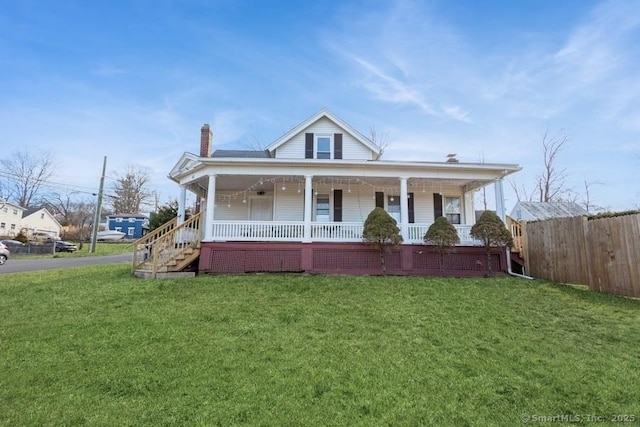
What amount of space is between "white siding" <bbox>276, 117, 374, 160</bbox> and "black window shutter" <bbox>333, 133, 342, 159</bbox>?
13cm

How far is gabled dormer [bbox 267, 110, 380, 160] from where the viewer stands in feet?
47.8

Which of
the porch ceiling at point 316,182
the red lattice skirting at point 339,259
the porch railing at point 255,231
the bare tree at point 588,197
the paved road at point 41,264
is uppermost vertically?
the bare tree at point 588,197

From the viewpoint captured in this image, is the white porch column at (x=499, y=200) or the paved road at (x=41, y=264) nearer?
the white porch column at (x=499, y=200)

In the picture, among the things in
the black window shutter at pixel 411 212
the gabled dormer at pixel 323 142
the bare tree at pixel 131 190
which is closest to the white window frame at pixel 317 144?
the gabled dormer at pixel 323 142

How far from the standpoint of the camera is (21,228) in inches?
1705

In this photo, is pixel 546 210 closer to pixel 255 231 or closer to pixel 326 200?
pixel 326 200

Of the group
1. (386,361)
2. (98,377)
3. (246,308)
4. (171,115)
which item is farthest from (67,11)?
(386,361)

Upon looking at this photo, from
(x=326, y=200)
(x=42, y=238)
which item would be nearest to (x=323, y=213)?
(x=326, y=200)

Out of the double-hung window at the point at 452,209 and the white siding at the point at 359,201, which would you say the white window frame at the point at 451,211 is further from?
the white siding at the point at 359,201

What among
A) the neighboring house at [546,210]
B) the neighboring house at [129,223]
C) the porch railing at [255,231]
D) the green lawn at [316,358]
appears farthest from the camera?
the neighboring house at [129,223]

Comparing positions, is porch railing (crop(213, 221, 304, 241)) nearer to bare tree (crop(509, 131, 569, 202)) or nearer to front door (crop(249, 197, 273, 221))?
front door (crop(249, 197, 273, 221))

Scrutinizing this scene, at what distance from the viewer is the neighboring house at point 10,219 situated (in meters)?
40.0

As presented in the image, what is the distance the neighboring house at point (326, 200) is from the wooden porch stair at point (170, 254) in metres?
0.45

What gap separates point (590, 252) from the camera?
28.9ft
